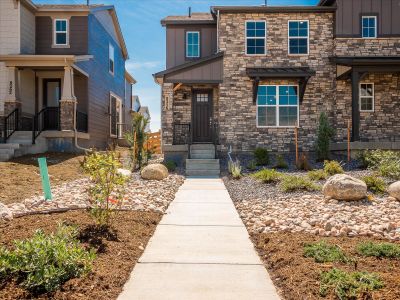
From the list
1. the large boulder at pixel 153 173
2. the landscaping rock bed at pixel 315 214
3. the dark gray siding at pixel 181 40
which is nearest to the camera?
the landscaping rock bed at pixel 315 214

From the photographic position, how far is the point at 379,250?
14.3 ft

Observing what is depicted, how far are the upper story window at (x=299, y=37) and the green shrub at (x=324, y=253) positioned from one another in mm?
13429

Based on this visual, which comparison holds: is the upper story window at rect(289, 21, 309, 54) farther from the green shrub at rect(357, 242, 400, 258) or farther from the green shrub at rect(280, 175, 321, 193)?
the green shrub at rect(357, 242, 400, 258)

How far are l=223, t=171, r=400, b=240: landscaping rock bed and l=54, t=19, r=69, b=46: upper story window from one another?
44.6 ft

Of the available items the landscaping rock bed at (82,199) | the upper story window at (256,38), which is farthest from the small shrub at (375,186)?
the upper story window at (256,38)

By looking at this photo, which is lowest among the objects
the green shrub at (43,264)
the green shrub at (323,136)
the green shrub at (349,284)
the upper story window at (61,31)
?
the green shrub at (349,284)

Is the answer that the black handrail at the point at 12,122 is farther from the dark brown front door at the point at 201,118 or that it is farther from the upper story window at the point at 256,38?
the upper story window at the point at 256,38

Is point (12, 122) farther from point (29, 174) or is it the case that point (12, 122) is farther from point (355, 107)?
point (355, 107)

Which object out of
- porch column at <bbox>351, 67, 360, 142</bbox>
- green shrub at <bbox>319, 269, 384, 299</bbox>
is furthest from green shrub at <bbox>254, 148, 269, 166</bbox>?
green shrub at <bbox>319, 269, 384, 299</bbox>

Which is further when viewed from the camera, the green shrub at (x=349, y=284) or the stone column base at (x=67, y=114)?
the stone column base at (x=67, y=114)

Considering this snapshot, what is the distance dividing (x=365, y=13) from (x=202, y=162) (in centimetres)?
975

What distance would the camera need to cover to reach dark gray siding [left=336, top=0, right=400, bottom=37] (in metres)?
16.5

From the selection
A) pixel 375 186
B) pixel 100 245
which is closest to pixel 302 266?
pixel 100 245

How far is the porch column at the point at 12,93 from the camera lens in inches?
628
